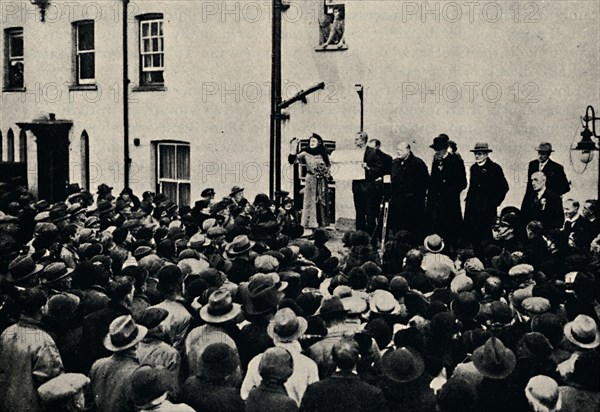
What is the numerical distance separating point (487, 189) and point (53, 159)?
13.1 meters

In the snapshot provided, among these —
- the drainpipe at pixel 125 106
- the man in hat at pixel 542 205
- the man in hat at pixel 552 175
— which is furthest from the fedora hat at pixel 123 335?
the drainpipe at pixel 125 106

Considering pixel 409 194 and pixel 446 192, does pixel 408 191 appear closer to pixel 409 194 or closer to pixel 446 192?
pixel 409 194

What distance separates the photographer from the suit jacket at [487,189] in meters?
12.4

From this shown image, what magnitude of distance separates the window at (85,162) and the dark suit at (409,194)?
10.9m

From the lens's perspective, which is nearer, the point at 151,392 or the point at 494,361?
the point at 151,392

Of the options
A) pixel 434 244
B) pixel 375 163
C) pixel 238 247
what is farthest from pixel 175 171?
pixel 434 244

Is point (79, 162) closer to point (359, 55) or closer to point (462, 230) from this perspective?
point (359, 55)

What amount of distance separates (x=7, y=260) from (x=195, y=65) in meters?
10.9

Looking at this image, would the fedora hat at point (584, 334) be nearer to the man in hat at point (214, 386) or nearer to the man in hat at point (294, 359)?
the man in hat at point (294, 359)

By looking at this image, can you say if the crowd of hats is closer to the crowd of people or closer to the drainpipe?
the crowd of people

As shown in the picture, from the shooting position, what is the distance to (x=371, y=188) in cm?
1407

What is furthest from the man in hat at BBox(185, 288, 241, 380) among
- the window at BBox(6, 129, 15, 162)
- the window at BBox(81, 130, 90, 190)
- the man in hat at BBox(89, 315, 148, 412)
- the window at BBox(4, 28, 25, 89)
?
the window at BBox(4, 28, 25, 89)

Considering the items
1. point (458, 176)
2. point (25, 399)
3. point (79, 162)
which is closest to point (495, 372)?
point (25, 399)

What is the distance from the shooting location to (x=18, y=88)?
22.8 metres
